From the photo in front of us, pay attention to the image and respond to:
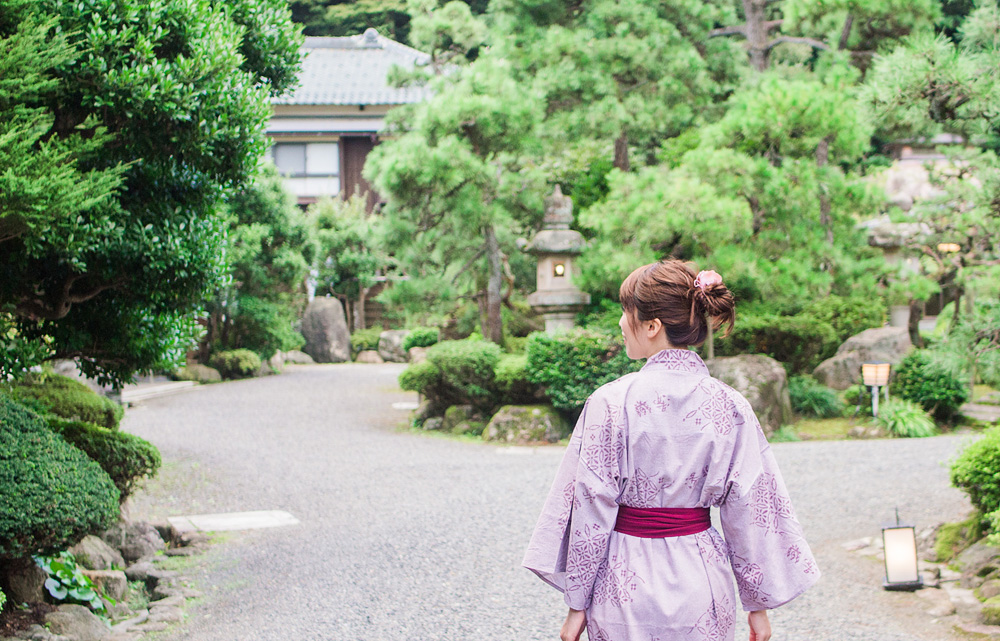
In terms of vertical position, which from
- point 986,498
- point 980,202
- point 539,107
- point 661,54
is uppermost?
point 661,54

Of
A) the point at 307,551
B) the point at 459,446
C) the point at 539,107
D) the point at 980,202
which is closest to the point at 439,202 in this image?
the point at 539,107

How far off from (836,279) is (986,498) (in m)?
7.29

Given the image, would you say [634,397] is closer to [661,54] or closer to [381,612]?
[381,612]

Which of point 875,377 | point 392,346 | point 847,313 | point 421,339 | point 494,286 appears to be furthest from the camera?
point 392,346

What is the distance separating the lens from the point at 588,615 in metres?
2.20

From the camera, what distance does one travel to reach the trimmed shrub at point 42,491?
10.6ft

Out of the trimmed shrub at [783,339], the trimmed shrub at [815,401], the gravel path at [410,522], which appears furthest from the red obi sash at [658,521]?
the trimmed shrub at [815,401]

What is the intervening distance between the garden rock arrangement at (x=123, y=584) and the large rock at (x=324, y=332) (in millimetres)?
15050

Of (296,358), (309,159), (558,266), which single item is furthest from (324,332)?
(558,266)

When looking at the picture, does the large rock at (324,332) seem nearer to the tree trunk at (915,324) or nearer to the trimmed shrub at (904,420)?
the tree trunk at (915,324)

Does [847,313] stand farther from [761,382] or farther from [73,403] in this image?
[73,403]

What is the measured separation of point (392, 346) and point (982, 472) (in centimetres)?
1729

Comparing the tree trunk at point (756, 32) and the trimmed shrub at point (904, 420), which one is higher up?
the tree trunk at point (756, 32)

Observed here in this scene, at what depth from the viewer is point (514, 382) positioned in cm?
1042
